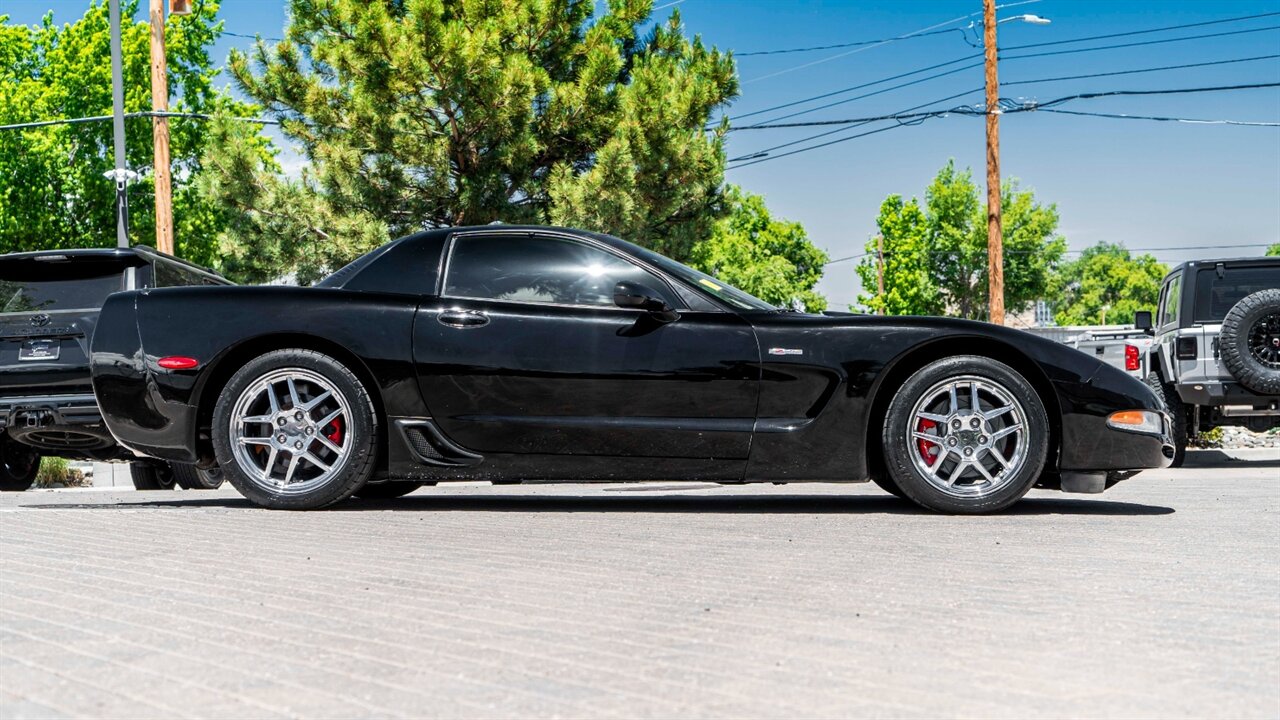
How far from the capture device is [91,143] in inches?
1608

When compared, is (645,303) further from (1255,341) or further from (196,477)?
(1255,341)

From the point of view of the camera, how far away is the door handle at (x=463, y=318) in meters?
Answer: 6.37

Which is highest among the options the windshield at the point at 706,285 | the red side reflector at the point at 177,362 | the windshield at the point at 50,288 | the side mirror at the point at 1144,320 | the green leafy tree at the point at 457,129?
the green leafy tree at the point at 457,129

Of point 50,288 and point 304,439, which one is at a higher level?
point 50,288

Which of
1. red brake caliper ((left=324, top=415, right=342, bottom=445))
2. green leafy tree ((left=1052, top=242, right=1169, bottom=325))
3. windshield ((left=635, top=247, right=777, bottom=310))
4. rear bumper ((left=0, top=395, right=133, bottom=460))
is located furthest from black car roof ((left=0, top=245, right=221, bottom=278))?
green leafy tree ((left=1052, top=242, right=1169, bottom=325))

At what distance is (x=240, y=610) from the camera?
12.9 feet

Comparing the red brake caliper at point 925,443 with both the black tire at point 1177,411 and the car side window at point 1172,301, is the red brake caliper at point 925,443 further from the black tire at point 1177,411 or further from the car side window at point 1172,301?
the car side window at point 1172,301

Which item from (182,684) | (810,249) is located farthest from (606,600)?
(810,249)

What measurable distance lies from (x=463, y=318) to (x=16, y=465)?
592cm

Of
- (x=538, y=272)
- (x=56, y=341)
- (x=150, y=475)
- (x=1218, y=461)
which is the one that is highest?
(x=538, y=272)

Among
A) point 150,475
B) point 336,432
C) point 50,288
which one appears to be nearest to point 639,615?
point 336,432

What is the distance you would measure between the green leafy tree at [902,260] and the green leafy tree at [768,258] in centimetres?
384

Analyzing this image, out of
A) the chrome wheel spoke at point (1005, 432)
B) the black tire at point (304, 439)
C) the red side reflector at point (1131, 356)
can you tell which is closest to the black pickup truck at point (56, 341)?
the black tire at point (304, 439)

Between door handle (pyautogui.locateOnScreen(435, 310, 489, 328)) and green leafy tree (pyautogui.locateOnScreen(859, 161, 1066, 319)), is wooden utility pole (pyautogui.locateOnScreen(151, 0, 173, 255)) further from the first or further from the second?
green leafy tree (pyautogui.locateOnScreen(859, 161, 1066, 319))
